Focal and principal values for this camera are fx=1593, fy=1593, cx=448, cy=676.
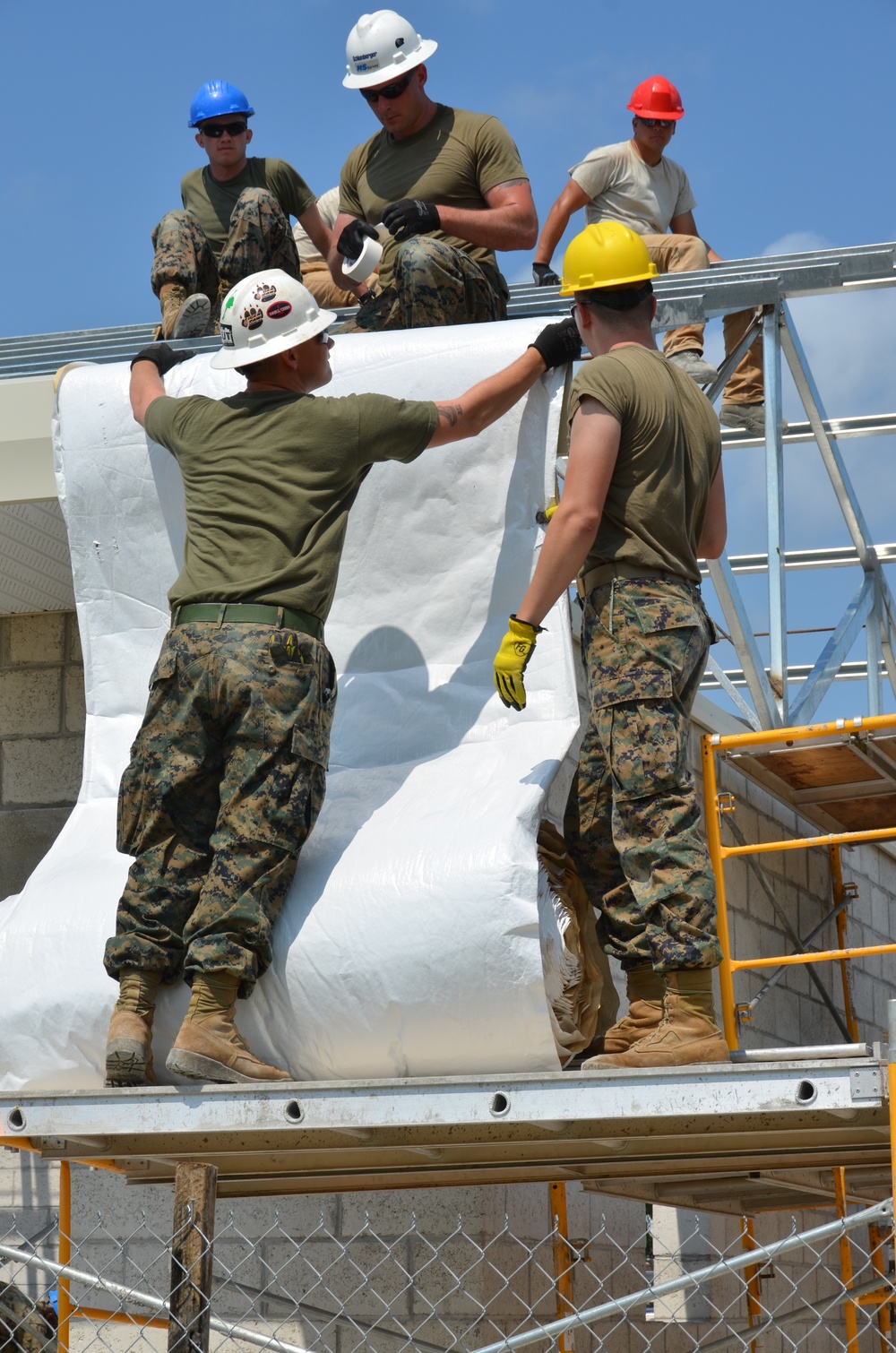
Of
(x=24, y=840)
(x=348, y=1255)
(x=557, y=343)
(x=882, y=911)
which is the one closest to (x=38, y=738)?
(x=24, y=840)

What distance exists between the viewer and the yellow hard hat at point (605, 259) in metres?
4.19

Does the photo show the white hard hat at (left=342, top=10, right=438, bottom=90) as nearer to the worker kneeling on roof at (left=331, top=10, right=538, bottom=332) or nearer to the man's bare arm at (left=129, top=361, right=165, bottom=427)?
the worker kneeling on roof at (left=331, top=10, right=538, bottom=332)

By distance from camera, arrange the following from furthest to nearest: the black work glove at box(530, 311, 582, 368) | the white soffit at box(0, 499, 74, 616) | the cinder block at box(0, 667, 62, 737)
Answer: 1. the cinder block at box(0, 667, 62, 737)
2. the white soffit at box(0, 499, 74, 616)
3. the black work glove at box(530, 311, 582, 368)

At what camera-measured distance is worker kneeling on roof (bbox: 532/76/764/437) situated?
7.90 m

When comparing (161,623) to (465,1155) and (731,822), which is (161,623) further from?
(731,822)

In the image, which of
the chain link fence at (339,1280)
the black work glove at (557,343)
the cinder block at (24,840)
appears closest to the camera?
the black work glove at (557,343)

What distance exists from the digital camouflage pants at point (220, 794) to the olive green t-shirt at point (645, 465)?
34.3 inches

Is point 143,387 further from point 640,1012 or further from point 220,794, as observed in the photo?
point 640,1012

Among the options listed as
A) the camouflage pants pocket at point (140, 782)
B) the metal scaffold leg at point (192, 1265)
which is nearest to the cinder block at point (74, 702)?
the camouflage pants pocket at point (140, 782)

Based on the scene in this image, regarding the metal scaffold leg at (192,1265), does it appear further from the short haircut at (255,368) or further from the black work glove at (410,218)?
the black work glove at (410,218)

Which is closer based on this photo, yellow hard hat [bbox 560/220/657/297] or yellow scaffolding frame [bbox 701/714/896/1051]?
yellow hard hat [bbox 560/220/657/297]

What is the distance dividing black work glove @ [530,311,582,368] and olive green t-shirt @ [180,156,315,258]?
2.58 m

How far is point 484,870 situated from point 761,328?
320cm

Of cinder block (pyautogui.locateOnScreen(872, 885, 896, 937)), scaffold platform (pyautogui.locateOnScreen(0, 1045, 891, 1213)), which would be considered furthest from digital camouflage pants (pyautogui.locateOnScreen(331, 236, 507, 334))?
cinder block (pyautogui.locateOnScreen(872, 885, 896, 937))
